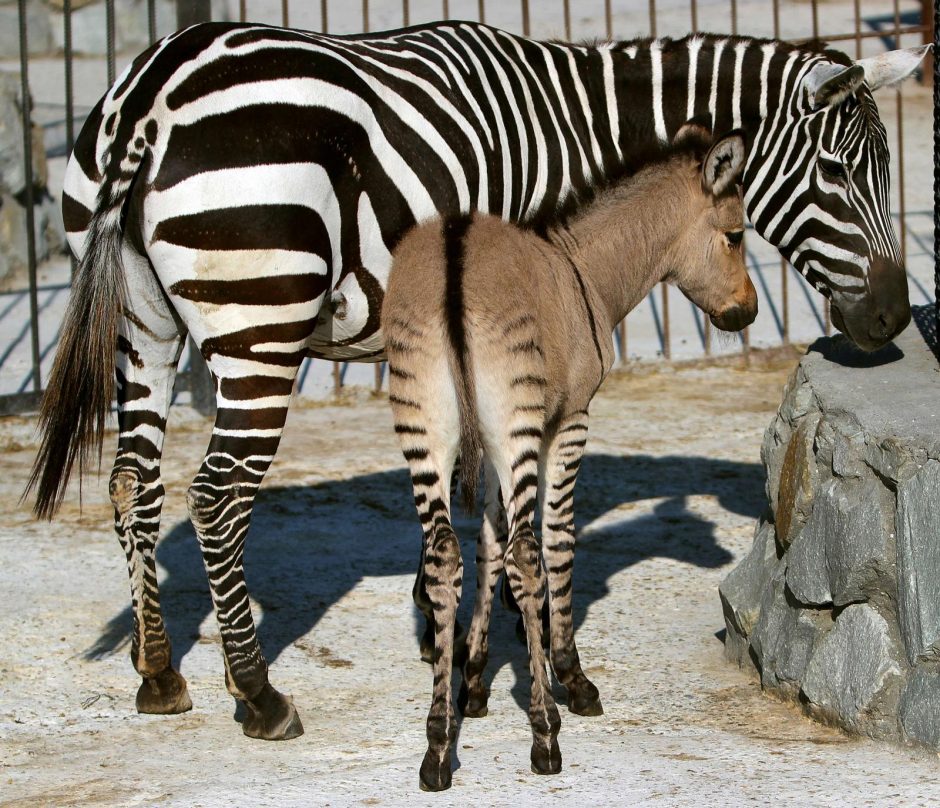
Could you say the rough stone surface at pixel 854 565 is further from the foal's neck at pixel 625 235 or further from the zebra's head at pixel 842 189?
the foal's neck at pixel 625 235

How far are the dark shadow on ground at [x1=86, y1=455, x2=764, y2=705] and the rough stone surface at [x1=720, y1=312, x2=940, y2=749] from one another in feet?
3.48

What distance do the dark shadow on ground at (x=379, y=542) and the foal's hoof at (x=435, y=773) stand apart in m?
0.93

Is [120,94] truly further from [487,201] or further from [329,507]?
[329,507]

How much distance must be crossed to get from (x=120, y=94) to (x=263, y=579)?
2.72 metres

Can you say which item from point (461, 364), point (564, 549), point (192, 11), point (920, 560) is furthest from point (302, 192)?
point (192, 11)

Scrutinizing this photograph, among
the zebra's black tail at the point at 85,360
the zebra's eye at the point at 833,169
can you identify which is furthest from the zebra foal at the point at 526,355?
the zebra's black tail at the point at 85,360

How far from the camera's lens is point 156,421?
5.58 meters

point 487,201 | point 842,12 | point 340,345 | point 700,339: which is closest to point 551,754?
point 340,345

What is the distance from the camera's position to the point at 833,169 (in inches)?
237

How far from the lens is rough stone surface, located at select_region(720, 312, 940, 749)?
4.52 metres

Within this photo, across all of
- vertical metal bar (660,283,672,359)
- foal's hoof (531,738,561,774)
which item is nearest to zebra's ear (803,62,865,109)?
foal's hoof (531,738,561,774)

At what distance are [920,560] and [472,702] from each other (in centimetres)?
172

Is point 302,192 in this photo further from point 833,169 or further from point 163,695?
point 833,169

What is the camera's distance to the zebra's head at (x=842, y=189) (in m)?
5.93
